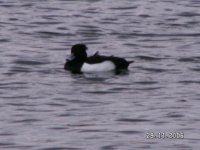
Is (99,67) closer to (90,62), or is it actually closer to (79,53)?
(90,62)

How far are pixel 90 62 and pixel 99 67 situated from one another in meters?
0.25

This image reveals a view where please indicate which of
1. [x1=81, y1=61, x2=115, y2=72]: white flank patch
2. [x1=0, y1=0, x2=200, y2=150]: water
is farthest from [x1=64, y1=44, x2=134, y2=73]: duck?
[x1=0, y1=0, x2=200, y2=150]: water

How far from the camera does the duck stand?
2197cm

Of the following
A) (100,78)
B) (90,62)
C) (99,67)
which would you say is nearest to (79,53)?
(90,62)

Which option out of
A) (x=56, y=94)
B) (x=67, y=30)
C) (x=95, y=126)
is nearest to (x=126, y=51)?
(x=67, y=30)

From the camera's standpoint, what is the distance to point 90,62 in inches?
882

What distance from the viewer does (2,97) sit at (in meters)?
19.0

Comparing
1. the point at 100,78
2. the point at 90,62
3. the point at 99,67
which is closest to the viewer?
the point at 100,78

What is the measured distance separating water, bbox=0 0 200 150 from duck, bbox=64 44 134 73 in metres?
0.29

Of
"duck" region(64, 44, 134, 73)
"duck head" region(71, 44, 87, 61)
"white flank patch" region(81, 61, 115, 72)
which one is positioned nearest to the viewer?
"duck" region(64, 44, 134, 73)

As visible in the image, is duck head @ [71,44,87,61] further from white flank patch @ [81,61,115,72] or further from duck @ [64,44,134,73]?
white flank patch @ [81,61,115,72]

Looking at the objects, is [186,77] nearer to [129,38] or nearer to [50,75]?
[50,75]

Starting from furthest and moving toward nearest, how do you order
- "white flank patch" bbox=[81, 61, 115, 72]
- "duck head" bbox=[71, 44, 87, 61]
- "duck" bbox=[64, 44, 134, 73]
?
"duck head" bbox=[71, 44, 87, 61] < "white flank patch" bbox=[81, 61, 115, 72] < "duck" bbox=[64, 44, 134, 73]

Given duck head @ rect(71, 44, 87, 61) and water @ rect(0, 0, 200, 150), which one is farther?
duck head @ rect(71, 44, 87, 61)
